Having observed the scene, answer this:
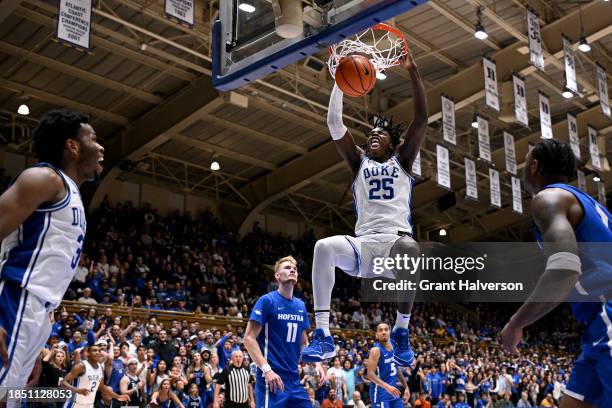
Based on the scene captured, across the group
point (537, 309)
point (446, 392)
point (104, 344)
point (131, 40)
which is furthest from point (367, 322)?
point (537, 309)

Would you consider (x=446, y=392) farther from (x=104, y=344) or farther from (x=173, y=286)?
(x=104, y=344)

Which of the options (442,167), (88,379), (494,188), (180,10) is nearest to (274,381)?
(88,379)

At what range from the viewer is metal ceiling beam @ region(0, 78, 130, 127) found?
2009 centimetres

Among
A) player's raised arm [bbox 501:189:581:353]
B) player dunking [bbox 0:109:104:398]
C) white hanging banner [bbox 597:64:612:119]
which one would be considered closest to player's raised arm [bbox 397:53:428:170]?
player's raised arm [bbox 501:189:581:353]

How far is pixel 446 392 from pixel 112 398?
10.9 meters

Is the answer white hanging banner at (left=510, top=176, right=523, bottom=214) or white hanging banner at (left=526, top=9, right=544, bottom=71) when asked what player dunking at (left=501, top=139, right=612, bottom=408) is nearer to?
white hanging banner at (left=526, top=9, right=544, bottom=71)

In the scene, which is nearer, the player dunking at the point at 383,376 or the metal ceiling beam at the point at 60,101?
the player dunking at the point at 383,376

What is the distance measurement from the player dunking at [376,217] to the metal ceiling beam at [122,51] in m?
13.3

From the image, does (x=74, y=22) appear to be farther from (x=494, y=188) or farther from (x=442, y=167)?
(x=494, y=188)

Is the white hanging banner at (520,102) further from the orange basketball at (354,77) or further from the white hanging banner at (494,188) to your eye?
the orange basketball at (354,77)

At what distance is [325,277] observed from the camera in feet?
18.7

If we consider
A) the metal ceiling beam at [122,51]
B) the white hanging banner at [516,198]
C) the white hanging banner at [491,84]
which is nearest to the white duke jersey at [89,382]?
the metal ceiling beam at [122,51]

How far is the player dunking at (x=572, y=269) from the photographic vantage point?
3.26 m

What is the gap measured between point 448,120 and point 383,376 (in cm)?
1242
